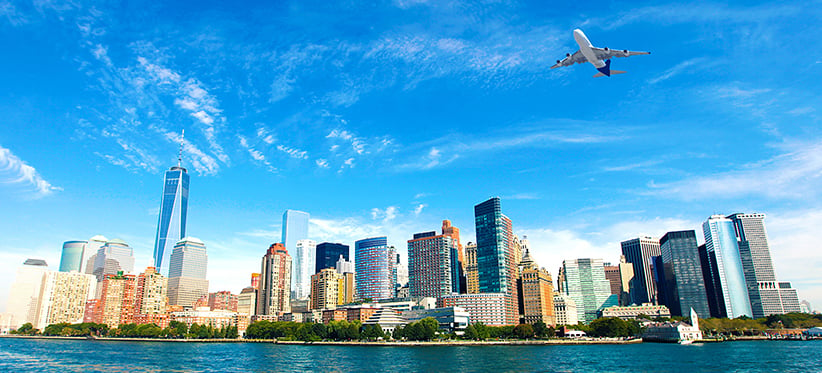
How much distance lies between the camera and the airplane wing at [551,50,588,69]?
7331 centimetres

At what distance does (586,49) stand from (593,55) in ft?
Result: 5.43

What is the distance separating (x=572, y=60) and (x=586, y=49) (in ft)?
12.5

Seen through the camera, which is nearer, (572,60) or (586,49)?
(586,49)

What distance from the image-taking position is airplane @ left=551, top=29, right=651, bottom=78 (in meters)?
69.9

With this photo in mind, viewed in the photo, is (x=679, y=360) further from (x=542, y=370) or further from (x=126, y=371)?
(x=126, y=371)

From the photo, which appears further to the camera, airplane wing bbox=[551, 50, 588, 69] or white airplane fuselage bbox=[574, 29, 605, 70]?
airplane wing bbox=[551, 50, 588, 69]

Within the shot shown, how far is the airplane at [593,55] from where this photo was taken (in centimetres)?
6994

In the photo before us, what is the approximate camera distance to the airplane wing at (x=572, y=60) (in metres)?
73.3

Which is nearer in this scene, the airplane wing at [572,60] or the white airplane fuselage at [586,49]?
the white airplane fuselage at [586,49]

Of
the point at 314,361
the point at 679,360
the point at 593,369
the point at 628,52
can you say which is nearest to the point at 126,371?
the point at 314,361

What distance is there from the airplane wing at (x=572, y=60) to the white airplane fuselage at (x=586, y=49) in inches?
37.0

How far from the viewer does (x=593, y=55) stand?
235 ft

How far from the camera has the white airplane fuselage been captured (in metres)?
69.4

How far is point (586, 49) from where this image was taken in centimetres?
7062
